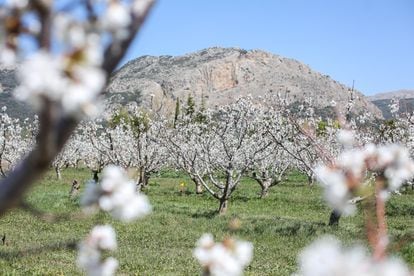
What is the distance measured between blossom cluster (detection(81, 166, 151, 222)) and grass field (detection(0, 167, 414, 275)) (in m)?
4.94

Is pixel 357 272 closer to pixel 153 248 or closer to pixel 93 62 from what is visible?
pixel 93 62

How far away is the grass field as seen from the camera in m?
10.7

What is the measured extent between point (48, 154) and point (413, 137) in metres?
24.9

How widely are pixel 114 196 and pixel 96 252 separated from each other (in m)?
0.50

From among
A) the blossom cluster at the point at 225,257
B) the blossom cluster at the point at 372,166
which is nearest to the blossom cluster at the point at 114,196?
the blossom cluster at the point at 225,257

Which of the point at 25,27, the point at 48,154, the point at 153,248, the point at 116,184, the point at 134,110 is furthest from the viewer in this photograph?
the point at 134,110

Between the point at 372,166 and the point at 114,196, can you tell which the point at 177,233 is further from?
the point at 114,196

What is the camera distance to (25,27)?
1.08 meters

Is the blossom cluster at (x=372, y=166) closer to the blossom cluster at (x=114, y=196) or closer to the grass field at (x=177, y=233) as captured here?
the blossom cluster at (x=114, y=196)

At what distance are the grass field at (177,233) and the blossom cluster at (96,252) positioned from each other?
446 centimetres

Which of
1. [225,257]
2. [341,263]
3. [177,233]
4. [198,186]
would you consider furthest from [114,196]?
[198,186]

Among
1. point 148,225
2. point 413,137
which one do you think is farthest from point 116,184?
point 413,137

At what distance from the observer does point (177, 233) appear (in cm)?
1563

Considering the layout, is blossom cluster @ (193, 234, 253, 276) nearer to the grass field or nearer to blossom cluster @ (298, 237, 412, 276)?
blossom cluster @ (298, 237, 412, 276)
